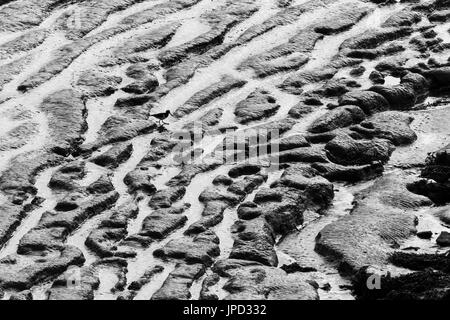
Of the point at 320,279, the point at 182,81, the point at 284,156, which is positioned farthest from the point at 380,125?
the point at 320,279

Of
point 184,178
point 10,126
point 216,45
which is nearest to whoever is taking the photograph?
point 184,178

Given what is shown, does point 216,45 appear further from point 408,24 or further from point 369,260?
point 369,260

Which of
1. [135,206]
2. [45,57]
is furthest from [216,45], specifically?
[135,206]

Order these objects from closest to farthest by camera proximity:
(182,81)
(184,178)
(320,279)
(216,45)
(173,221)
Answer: (320,279), (173,221), (184,178), (182,81), (216,45)

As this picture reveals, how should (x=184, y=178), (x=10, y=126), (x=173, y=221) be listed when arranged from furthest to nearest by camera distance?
1. (x=10, y=126)
2. (x=184, y=178)
3. (x=173, y=221)

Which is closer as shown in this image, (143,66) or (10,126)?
(10,126)

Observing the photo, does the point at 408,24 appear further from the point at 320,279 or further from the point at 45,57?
the point at 320,279
